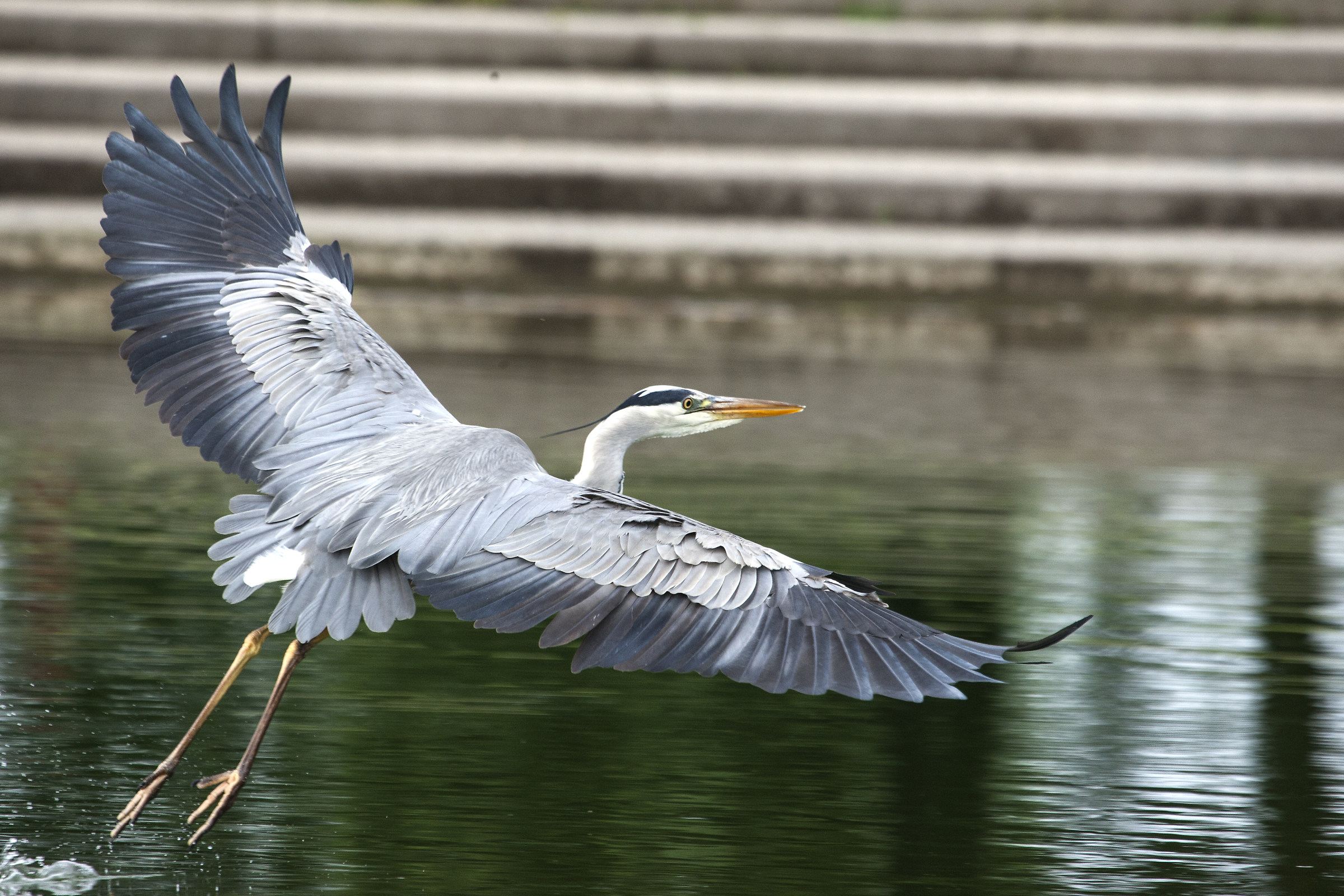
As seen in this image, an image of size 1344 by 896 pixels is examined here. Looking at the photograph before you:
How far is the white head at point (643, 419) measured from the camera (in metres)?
5.75

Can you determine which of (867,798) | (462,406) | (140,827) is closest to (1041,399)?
(462,406)

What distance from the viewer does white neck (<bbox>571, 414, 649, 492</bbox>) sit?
18.9ft

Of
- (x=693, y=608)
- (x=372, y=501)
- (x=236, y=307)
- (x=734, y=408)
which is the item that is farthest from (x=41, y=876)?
(x=734, y=408)

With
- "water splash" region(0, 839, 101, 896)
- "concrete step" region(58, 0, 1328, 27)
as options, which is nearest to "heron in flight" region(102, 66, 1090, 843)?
"water splash" region(0, 839, 101, 896)

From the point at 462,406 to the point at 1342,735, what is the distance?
5.96 meters

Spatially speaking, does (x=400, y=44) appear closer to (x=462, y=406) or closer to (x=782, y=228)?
(x=782, y=228)

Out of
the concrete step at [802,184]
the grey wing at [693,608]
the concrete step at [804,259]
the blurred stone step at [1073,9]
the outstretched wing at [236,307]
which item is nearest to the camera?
the grey wing at [693,608]

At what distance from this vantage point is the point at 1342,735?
5719mm

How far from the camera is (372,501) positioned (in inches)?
194

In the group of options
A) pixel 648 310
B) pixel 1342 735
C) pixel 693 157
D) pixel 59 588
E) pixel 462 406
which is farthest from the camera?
pixel 693 157

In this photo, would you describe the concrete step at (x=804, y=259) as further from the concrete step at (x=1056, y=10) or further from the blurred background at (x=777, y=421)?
the concrete step at (x=1056, y=10)

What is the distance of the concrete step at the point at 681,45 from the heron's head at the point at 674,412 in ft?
41.1

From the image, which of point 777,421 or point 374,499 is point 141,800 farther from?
point 777,421

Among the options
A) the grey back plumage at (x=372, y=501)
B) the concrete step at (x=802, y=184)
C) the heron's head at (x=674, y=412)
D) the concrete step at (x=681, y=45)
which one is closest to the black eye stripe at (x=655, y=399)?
the heron's head at (x=674, y=412)
